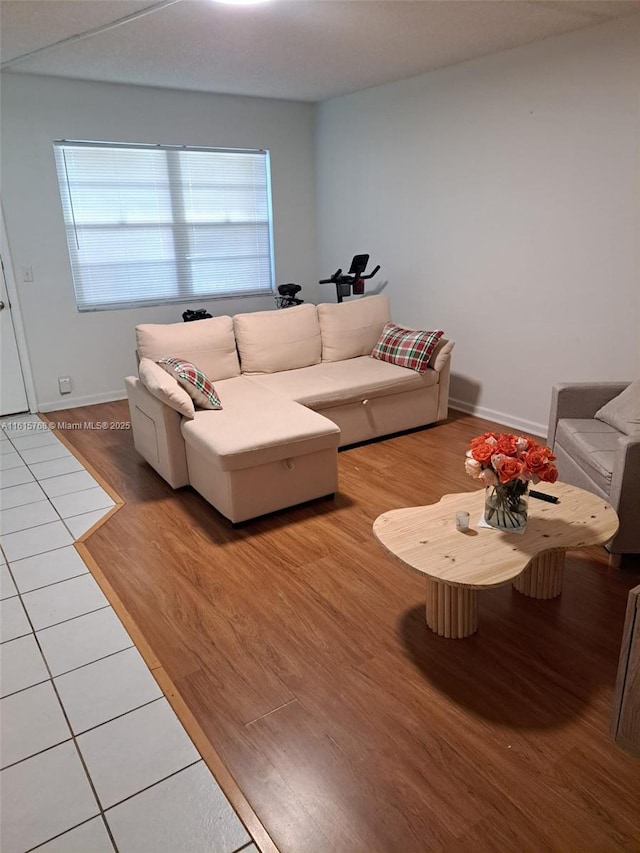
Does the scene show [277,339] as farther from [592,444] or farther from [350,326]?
[592,444]

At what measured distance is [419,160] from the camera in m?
4.81

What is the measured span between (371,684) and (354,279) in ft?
13.1

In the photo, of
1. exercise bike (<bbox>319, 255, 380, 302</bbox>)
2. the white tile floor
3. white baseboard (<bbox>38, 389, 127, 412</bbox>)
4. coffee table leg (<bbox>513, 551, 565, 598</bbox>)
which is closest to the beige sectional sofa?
exercise bike (<bbox>319, 255, 380, 302</bbox>)

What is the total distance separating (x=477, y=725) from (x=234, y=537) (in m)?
1.52

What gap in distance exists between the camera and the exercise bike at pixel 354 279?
17.4ft

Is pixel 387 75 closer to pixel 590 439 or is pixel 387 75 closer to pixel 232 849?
pixel 590 439

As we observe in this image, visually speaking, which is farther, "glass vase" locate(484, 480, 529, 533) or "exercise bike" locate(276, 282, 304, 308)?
"exercise bike" locate(276, 282, 304, 308)

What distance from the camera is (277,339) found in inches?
169

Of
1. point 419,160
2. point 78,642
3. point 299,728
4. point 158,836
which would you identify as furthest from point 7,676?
point 419,160

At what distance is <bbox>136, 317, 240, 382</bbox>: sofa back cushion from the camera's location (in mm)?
3818

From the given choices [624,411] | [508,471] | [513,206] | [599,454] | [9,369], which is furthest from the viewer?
[9,369]

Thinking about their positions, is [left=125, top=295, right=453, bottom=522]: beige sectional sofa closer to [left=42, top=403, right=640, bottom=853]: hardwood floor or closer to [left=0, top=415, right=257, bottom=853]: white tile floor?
[left=42, top=403, right=640, bottom=853]: hardwood floor

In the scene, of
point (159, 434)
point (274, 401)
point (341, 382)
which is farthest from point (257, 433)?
point (341, 382)

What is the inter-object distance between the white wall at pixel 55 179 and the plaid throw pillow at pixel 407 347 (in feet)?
6.16
